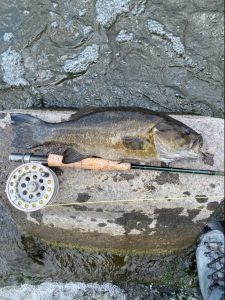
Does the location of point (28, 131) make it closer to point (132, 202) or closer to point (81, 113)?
point (81, 113)

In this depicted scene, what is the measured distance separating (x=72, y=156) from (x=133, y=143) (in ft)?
1.93

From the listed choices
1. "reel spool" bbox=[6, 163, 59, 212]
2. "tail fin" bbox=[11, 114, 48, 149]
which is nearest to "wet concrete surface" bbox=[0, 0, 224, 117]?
"tail fin" bbox=[11, 114, 48, 149]

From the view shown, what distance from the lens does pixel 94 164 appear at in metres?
3.93

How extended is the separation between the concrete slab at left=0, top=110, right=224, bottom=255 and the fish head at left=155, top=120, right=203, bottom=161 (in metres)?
0.33

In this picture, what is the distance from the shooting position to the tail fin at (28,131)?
4.02 meters

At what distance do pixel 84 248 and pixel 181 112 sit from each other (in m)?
1.73

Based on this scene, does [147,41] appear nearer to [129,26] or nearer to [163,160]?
[129,26]

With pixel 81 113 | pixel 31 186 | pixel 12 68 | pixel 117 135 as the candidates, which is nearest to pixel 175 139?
pixel 117 135

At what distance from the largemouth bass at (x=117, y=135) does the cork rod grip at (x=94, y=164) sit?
46 millimetres

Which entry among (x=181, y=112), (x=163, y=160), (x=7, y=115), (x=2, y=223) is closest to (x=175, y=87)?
(x=181, y=112)

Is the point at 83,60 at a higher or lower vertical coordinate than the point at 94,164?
higher

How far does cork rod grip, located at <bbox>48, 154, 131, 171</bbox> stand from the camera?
3.92 m

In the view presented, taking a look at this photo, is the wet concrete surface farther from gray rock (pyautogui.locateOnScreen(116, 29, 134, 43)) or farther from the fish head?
the fish head

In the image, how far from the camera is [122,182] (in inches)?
163
